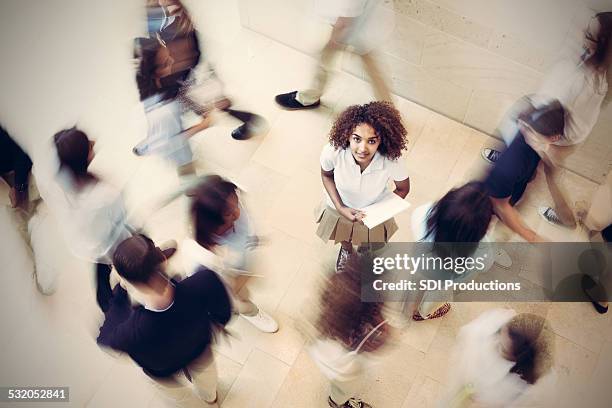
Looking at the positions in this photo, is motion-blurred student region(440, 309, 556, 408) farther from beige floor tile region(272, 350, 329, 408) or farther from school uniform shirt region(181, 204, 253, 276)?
school uniform shirt region(181, 204, 253, 276)

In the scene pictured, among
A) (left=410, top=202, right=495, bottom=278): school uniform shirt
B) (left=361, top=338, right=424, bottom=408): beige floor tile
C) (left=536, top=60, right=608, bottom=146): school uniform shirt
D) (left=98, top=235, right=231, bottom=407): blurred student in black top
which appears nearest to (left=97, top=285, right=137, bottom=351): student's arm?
(left=98, top=235, right=231, bottom=407): blurred student in black top

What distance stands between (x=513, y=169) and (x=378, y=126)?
77 cm

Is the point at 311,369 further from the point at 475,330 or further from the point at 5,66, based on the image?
the point at 5,66

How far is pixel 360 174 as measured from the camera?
342 centimetres

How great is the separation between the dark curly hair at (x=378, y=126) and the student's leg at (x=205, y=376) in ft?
4.36

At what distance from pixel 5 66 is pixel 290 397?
331 cm

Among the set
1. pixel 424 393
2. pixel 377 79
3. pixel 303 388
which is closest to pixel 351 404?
pixel 303 388

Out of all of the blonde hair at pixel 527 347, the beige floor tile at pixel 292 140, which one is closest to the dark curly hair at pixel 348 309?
the blonde hair at pixel 527 347

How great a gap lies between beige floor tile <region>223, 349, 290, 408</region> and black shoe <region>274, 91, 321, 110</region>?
1.82m

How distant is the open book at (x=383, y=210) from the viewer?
351 centimetres

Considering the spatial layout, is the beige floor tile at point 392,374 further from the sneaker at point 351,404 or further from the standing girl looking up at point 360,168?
the standing girl looking up at point 360,168

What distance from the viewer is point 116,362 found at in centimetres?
396

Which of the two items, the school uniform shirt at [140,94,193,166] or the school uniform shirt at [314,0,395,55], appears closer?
the school uniform shirt at [140,94,193,166]

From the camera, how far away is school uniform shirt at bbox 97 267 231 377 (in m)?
2.93
